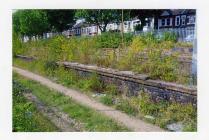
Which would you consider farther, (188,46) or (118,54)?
(118,54)

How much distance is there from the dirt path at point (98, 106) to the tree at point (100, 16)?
1.09m

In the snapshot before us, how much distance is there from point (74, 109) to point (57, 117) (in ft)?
0.93

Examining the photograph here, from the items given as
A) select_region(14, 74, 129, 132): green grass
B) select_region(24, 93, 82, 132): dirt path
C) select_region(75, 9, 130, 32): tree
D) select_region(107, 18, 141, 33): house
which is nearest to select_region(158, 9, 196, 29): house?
select_region(107, 18, 141, 33): house

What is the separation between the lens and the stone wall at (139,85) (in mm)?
6703

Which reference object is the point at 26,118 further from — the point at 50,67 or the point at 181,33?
the point at 181,33

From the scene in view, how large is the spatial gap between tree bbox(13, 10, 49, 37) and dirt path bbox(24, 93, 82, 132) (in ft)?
3.15

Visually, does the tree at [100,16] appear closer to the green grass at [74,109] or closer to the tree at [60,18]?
the tree at [60,18]

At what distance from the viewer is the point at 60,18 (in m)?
7.02

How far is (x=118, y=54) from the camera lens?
7.39m

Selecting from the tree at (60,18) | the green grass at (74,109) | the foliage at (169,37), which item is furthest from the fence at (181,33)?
the green grass at (74,109)
